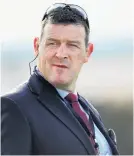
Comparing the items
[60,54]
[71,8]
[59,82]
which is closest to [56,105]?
[59,82]

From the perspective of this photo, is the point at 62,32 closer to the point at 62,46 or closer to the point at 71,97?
the point at 62,46

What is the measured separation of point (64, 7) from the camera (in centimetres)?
368

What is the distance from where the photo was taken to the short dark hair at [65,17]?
3.56m

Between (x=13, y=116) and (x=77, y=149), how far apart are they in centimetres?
41

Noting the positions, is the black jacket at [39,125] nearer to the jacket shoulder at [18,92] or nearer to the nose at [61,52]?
the jacket shoulder at [18,92]

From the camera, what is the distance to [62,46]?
3477 mm

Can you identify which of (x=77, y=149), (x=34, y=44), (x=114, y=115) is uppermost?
(x=34, y=44)

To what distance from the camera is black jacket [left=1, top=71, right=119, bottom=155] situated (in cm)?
316

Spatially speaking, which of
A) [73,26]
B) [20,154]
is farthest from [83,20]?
[20,154]

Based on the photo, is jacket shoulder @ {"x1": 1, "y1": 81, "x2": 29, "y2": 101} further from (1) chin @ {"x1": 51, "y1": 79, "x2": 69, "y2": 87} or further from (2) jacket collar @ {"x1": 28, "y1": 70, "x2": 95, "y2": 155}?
(1) chin @ {"x1": 51, "y1": 79, "x2": 69, "y2": 87}

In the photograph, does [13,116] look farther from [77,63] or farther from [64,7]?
[64,7]

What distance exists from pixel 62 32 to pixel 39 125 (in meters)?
0.61

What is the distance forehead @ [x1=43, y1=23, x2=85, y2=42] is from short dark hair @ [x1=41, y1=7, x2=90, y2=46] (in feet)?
0.10

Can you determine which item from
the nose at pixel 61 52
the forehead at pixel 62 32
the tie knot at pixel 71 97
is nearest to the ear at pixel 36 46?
the forehead at pixel 62 32
